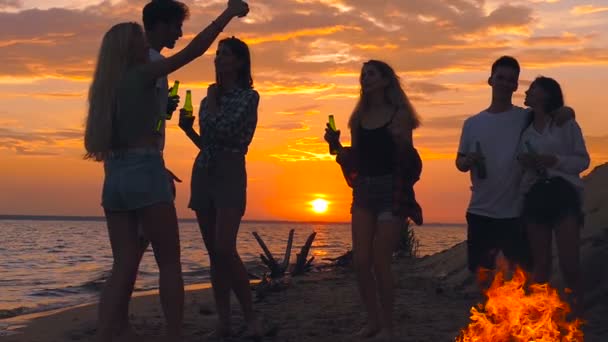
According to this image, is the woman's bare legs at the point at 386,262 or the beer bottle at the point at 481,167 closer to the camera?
the beer bottle at the point at 481,167

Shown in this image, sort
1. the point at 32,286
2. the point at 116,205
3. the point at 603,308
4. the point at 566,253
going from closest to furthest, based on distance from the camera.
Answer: the point at 116,205 → the point at 566,253 → the point at 603,308 → the point at 32,286

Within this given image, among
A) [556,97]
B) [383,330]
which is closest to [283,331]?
[383,330]

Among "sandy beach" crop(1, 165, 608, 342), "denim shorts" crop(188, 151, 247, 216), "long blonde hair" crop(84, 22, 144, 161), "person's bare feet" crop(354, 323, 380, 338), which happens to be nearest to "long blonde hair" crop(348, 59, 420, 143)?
"denim shorts" crop(188, 151, 247, 216)

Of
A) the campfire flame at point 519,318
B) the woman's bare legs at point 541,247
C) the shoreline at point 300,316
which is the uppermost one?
the woman's bare legs at point 541,247

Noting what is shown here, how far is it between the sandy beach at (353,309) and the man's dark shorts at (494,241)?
0.95 meters

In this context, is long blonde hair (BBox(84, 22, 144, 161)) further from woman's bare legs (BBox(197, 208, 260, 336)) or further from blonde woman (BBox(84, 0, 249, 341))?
Result: woman's bare legs (BBox(197, 208, 260, 336))

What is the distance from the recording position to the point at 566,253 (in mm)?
5914

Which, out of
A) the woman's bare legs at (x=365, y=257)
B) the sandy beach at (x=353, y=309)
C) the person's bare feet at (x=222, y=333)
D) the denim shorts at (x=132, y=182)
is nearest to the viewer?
the denim shorts at (x=132, y=182)

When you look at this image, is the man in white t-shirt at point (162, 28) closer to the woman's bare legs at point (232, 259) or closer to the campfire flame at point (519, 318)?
the woman's bare legs at point (232, 259)

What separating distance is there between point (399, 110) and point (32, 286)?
13652mm

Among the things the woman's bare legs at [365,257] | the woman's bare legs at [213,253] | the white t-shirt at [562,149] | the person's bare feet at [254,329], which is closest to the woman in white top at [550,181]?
the white t-shirt at [562,149]

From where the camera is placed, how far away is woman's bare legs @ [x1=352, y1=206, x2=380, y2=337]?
6.15 metres

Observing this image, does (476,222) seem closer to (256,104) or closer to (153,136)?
(256,104)

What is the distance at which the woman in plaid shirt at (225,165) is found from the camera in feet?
19.2
